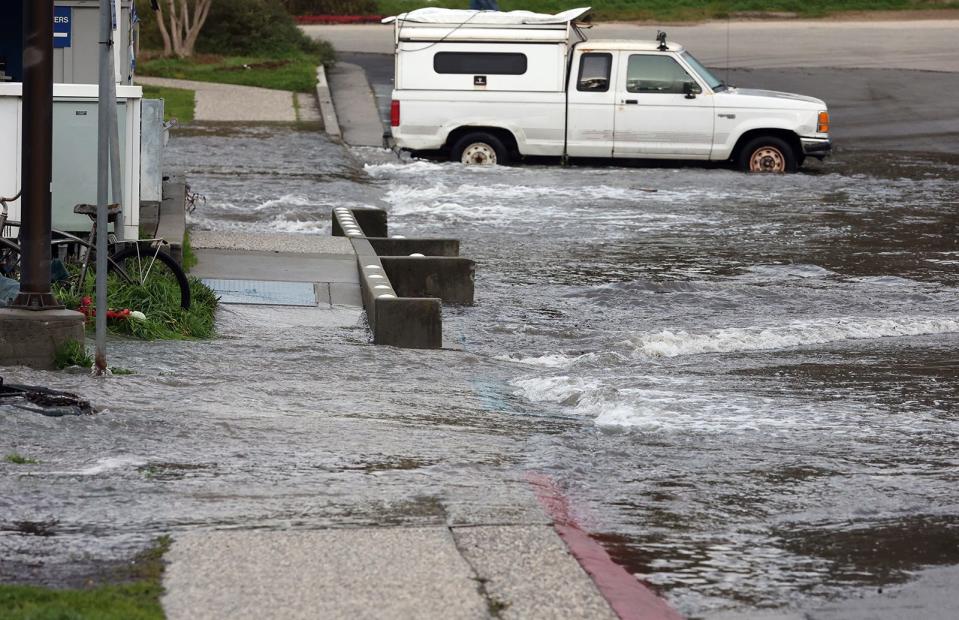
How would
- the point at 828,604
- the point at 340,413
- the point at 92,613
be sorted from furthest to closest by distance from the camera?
1. the point at 340,413
2. the point at 828,604
3. the point at 92,613

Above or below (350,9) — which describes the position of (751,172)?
below

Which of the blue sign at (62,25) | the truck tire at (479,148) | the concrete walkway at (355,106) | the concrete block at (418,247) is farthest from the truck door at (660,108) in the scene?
the blue sign at (62,25)

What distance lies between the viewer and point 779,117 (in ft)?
72.3

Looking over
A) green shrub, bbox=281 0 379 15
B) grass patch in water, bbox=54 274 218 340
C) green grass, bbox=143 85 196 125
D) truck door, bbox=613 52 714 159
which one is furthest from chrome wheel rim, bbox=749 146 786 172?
green shrub, bbox=281 0 379 15

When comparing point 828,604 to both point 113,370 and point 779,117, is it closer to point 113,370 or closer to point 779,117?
point 113,370

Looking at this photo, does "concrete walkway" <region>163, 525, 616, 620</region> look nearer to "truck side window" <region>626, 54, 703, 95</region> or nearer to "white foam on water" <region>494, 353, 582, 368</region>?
"white foam on water" <region>494, 353, 582, 368</region>

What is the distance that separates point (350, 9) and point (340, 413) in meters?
36.9

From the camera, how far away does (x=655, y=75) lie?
22.0m

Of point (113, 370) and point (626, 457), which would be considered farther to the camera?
point (113, 370)

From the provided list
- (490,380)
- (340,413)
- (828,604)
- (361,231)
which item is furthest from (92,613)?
(361,231)

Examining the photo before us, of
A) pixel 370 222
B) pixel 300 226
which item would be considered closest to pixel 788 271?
pixel 370 222

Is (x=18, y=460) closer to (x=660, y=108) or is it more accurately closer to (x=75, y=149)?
(x=75, y=149)

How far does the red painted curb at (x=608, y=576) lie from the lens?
5137 millimetres

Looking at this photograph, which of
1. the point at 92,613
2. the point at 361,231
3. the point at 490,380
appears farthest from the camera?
the point at 361,231
